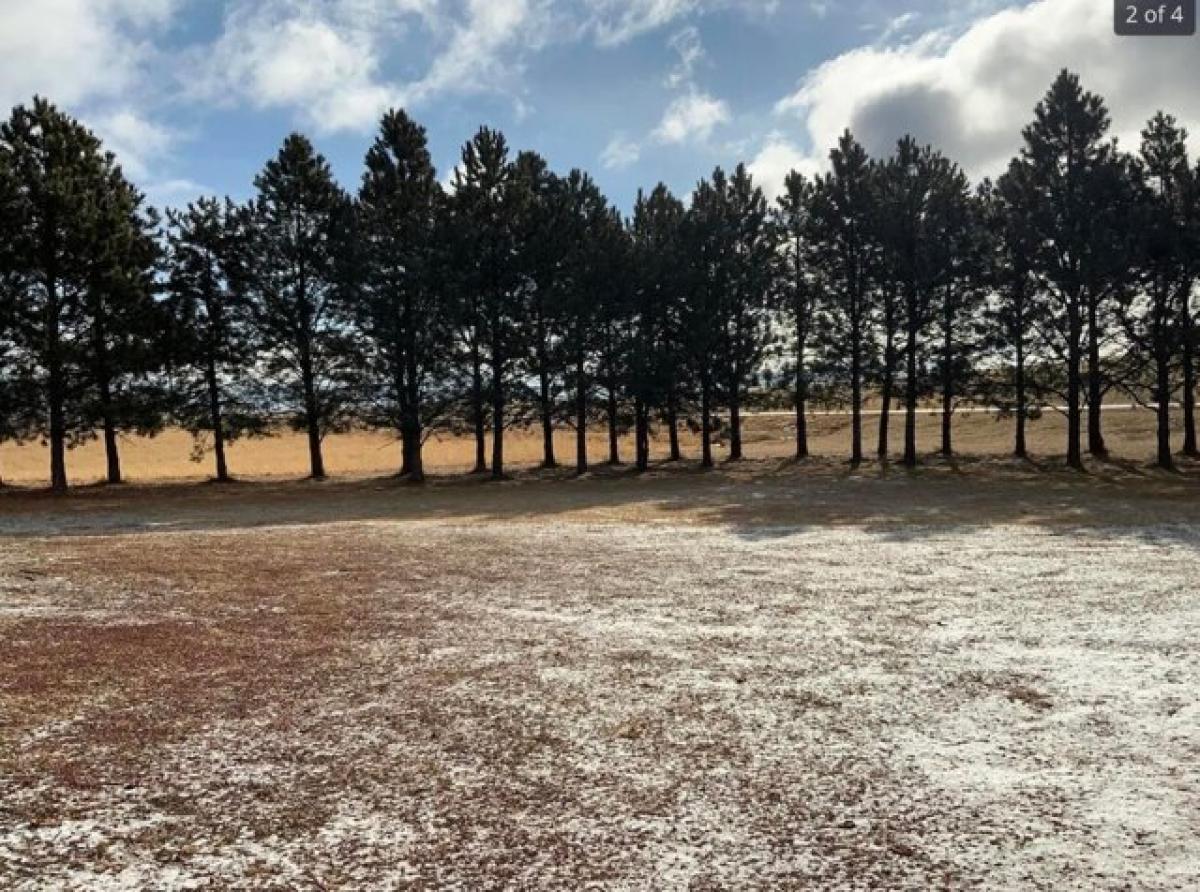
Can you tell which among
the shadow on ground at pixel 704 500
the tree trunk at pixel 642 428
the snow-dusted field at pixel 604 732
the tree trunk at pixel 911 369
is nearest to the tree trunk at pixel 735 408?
the shadow on ground at pixel 704 500

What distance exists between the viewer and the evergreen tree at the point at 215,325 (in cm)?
3384

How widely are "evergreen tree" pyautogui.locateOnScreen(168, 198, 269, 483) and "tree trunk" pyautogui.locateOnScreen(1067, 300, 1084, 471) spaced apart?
103 ft

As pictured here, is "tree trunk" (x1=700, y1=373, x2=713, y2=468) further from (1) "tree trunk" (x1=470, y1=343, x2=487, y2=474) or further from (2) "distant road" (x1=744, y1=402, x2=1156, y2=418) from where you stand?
(1) "tree trunk" (x1=470, y1=343, x2=487, y2=474)

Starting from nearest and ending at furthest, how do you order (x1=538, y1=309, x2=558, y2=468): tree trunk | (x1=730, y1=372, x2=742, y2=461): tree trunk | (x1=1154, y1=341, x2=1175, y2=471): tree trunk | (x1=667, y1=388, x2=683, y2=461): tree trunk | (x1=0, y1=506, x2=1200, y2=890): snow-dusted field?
(x1=0, y1=506, x2=1200, y2=890): snow-dusted field
(x1=1154, y1=341, x2=1175, y2=471): tree trunk
(x1=538, y1=309, x2=558, y2=468): tree trunk
(x1=667, y1=388, x2=683, y2=461): tree trunk
(x1=730, y1=372, x2=742, y2=461): tree trunk

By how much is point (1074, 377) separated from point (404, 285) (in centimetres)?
2537

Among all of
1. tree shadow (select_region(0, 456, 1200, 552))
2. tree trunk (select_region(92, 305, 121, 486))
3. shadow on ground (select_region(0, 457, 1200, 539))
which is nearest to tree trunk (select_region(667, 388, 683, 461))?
shadow on ground (select_region(0, 457, 1200, 539))

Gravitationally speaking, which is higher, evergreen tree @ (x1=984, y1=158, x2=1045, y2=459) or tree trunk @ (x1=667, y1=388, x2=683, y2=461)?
evergreen tree @ (x1=984, y1=158, x2=1045, y2=459)

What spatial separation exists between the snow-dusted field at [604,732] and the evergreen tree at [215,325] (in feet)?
79.9

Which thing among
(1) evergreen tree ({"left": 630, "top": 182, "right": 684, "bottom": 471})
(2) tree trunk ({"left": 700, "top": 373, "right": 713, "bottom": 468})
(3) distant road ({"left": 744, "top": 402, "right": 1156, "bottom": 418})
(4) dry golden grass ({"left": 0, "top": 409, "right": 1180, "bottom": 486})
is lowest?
(4) dry golden grass ({"left": 0, "top": 409, "right": 1180, "bottom": 486})

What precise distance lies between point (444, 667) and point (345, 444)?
2541 inches

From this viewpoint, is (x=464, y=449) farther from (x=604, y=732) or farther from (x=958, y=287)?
(x=604, y=732)

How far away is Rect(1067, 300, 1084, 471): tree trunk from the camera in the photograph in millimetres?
31656

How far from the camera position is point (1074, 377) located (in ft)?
106

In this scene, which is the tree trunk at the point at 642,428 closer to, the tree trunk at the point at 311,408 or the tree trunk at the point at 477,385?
the tree trunk at the point at 477,385
